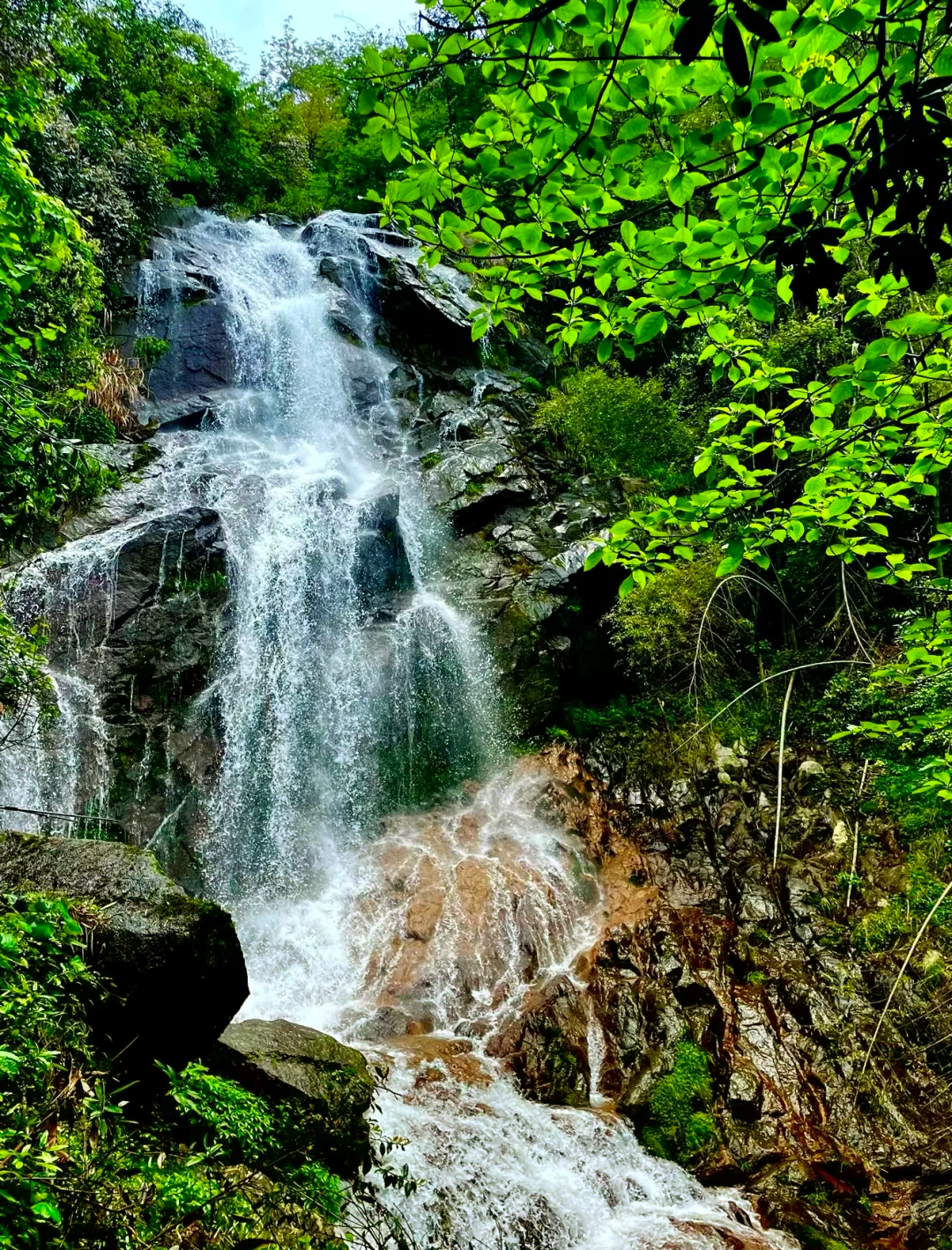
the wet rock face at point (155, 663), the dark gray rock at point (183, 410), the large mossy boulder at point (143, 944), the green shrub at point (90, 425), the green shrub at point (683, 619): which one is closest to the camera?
the large mossy boulder at point (143, 944)

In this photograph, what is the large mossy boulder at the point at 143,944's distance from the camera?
3549 mm

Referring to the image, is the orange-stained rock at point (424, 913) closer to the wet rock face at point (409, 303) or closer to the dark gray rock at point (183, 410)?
the dark gray rock at point (183, 410)

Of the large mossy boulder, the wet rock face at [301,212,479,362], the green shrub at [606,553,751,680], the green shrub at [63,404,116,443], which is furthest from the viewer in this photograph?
the wet rock face at [301,212,479,362]

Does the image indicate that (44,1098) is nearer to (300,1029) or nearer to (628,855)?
(300,1029)

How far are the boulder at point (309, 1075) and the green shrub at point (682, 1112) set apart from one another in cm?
295

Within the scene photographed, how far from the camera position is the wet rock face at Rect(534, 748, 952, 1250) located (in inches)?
220

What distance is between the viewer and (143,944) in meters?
3.67

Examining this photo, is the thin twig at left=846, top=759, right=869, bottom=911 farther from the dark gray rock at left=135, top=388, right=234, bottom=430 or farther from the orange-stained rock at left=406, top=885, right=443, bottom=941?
the dark gray rock at left=135, top=388, right=234, bottom=430

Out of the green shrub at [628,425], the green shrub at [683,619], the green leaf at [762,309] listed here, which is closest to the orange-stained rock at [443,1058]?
the green shrub at [683,619]

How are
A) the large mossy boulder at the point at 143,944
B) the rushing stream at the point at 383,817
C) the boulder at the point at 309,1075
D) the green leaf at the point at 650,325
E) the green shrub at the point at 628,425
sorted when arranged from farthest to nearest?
1. the green shrub at the point at 628,425
2. the rushing stream at the point at 383,817
3. the boulder at the point at 309,1075
4. the large mossy boulder at the point at 143,944
5. the green leaf at the point at 650,325

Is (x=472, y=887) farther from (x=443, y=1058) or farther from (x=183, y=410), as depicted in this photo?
(x=183, y=410)

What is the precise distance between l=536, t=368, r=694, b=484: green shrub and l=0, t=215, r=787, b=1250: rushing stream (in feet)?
12.2

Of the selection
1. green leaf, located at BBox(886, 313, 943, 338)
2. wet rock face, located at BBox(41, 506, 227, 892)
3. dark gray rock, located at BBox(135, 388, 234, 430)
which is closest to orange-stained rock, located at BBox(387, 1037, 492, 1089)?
wet rock face, located at BBox(41, 506, 227, 892)

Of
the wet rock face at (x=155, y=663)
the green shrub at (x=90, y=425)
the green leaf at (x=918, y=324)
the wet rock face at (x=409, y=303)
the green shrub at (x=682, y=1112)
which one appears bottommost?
the green shrub at (x=682, y=1112)
